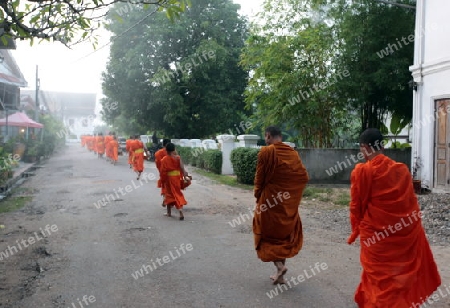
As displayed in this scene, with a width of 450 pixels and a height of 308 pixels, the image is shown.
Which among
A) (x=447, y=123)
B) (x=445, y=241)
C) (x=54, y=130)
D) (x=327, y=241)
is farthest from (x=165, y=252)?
(x=54, y=130)

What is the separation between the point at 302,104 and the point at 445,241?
26.2 ft

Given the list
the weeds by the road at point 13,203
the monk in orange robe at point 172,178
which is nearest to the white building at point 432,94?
the monk in orange robe at point 172,178

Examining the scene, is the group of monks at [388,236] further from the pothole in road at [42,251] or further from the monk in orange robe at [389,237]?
the pothole in road at [42,251]

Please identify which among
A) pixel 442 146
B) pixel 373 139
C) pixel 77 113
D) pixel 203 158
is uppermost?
pixel 77 113

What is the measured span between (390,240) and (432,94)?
880 cm

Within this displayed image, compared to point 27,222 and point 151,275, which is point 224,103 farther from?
point 151,275

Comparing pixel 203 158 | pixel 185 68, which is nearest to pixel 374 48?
pixel 203 158

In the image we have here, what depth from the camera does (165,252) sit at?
607 centimetres

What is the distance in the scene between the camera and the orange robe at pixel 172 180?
8656 millimetres

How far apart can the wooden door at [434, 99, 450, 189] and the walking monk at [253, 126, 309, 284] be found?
737cm

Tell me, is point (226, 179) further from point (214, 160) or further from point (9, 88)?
point (9, 88)

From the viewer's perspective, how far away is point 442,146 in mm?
10906

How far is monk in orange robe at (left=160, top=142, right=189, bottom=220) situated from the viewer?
8664 millimetres

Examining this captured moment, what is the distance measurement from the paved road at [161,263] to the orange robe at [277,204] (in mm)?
396
